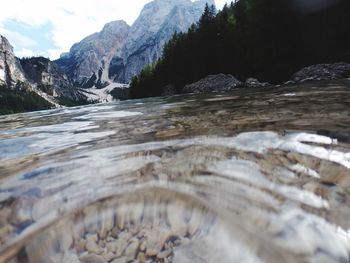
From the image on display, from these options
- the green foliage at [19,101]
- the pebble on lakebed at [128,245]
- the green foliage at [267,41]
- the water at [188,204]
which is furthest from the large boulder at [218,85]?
the green foliage at [19,101]

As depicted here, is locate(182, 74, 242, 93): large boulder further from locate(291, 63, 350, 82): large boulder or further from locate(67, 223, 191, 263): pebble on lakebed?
locate(67, 223, 191, 263): pebble on lakebed

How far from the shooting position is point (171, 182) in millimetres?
2203

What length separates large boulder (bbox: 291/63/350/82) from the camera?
22.2 meters

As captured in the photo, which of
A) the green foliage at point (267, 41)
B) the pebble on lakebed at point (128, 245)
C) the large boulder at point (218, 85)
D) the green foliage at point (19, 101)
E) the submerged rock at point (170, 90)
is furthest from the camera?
the green foliage at point (19, 101)

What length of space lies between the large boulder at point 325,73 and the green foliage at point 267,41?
17.7 feet

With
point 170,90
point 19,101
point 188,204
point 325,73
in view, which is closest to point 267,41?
point 325,73

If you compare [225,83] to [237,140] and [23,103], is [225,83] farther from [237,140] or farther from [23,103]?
[23,103]

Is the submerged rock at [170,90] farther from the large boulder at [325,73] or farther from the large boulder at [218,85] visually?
the large boulder at [325,73]

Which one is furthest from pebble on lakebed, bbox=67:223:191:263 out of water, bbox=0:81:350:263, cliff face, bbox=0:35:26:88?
cliff face, bbox=0:35:26:88

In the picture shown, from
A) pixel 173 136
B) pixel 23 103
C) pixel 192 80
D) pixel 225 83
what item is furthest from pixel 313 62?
pixel 23 103

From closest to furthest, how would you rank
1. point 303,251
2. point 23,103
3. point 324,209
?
point 303,251
point 324,209
point 23,103

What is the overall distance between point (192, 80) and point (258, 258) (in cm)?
4923

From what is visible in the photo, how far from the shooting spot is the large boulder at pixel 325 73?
2218 centimetres

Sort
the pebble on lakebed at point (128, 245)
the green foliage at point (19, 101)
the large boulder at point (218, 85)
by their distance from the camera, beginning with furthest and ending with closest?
the green foliage at point (19, 101) → the large boulder at point (218, 85) → the pebble on lakebed at point (128, 245)
